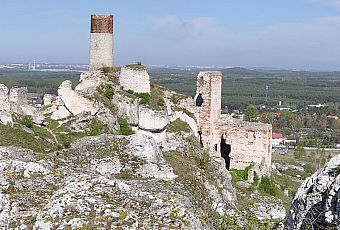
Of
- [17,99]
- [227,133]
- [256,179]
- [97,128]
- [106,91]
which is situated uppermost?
[106,91]

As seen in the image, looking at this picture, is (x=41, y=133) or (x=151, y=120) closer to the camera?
(x=41, y=133)

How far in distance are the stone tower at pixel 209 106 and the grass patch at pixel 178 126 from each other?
1.90 metres

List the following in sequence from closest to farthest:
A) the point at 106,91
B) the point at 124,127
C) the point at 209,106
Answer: the point at 124,127 → the point at 106,91 → the point at 209,106

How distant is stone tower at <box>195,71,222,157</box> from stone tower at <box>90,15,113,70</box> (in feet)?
18.4

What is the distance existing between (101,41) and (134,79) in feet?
11.5

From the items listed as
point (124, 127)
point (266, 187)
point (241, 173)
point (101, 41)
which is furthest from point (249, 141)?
point (101, 41)

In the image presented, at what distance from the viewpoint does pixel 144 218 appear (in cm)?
1112

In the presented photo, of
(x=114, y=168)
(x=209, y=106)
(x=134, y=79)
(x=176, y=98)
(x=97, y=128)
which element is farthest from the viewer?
(x=209, y=106)

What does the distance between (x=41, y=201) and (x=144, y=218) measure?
251 cm

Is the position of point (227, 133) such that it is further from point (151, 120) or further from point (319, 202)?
point (319, 202)

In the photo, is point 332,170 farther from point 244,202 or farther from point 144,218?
point 244,202

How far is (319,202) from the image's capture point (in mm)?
10336

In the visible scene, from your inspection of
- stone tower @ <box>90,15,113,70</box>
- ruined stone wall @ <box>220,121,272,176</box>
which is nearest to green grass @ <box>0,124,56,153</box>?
stone tower @ <box>90,15,113,70</box>

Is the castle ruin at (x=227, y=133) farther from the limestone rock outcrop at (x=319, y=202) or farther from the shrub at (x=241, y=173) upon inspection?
the limestone rock outcrop at (x=319, y=202)
